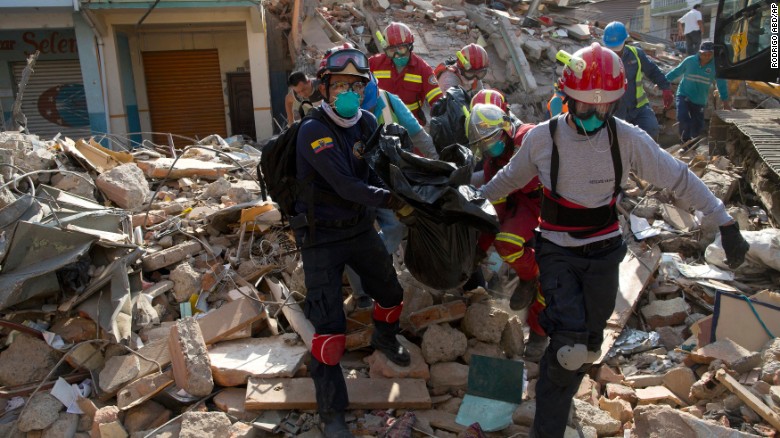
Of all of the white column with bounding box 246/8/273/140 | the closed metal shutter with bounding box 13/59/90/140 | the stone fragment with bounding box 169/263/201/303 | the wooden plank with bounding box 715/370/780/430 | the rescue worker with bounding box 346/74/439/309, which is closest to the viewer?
the wooden plank with bounding box 715/370/780/430

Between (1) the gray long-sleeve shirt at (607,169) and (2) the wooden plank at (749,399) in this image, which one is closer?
(1) the gray long-sleeve shirt at (607,169)

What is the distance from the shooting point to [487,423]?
3352 millimetres

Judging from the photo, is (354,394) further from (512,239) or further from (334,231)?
(512,239)

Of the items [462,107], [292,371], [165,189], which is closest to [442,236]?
[292,371]

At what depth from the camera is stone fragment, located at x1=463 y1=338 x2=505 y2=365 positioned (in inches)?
152

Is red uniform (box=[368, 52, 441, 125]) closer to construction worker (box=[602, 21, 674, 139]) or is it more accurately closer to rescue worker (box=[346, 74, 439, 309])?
rescue worker (box=[346, 74, 439, 309])

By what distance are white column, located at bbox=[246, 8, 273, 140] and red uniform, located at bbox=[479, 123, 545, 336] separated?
363 inches

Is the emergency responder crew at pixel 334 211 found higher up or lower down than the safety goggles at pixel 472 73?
lower down

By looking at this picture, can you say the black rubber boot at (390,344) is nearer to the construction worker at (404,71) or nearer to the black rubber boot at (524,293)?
the black rubber boot at (524,293)

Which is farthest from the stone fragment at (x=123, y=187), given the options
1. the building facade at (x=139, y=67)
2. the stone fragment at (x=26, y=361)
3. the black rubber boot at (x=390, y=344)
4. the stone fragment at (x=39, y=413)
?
the building facade at (x=139, y=67)

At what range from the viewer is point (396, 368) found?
3.63 metres

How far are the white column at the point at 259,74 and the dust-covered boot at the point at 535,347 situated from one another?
31.8 feet

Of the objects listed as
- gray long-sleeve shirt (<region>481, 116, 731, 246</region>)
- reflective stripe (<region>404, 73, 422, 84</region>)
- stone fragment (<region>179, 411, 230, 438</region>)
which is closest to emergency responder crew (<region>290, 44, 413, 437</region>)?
stone fragment (<region>179, 411, 230, 438</region>)

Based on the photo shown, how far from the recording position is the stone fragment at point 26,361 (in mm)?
3869
